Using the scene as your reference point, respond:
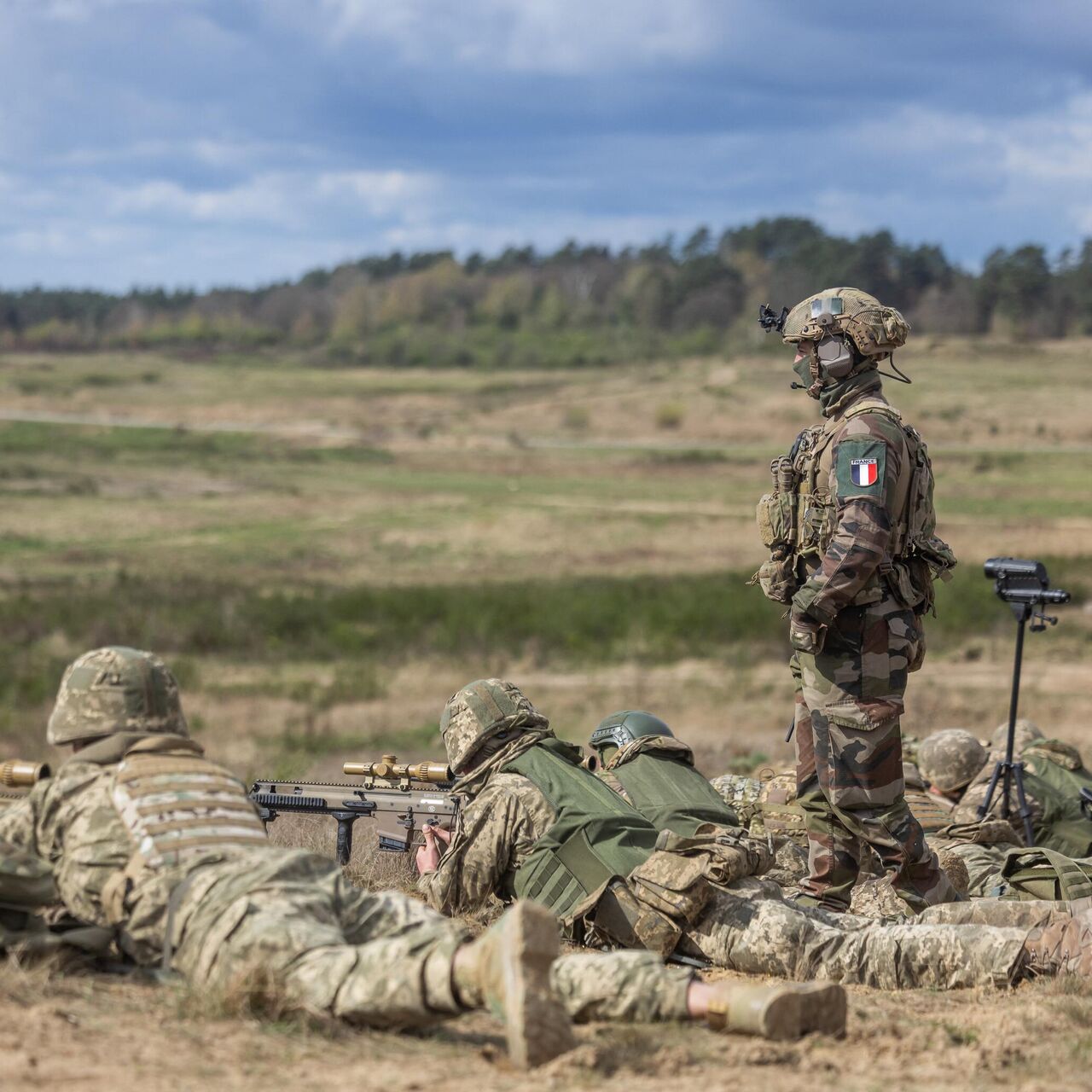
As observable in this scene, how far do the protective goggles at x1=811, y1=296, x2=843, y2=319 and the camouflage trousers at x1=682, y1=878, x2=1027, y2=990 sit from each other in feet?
7.62

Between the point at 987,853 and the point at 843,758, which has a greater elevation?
the point at 843,758

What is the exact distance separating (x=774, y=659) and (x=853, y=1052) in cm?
1586

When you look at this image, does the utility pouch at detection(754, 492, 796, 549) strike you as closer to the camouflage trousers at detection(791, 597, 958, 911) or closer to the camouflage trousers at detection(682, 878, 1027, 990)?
the camouflage trousers at detection(791, 597, 958, 911)

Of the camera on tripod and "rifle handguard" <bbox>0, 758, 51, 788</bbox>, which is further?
the camera on tripod

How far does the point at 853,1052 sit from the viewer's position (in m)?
4.53

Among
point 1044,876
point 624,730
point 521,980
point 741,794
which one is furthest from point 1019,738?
point 521,980

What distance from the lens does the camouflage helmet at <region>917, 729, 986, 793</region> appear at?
8883 millimetres

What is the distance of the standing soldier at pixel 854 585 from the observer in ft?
20.1

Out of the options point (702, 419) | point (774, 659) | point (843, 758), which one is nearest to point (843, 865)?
point (843, 758)

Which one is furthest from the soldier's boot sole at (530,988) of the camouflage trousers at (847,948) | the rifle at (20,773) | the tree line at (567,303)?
the tree line at (567,303)

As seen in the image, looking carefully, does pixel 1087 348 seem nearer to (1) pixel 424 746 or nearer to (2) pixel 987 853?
(1) pixel 424 746

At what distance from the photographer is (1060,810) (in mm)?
8516

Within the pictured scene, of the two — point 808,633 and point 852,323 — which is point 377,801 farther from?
point 852,323

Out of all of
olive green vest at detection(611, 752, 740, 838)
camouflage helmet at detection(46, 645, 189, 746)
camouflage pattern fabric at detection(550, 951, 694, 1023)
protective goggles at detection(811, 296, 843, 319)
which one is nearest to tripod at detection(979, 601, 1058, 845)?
olive green vest at detection(611, 752, 740, 838)
